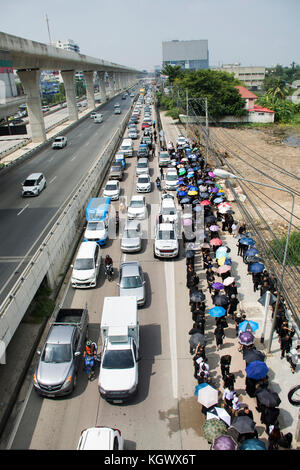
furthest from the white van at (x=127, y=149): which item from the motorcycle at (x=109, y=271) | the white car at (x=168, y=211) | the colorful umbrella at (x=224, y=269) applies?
the colorful umbrella at (x=224, y=269)

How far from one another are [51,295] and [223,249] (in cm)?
907

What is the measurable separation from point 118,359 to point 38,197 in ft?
69.3

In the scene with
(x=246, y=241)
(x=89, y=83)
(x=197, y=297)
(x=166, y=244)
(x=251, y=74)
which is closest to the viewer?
(x=197, y=297)

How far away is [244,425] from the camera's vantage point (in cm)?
1036

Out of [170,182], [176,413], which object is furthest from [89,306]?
[170,182]

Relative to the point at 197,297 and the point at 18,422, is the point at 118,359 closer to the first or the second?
the point at 18,422

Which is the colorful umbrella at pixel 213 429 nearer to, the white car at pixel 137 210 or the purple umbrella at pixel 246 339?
the purple umbrella at pixel 246 339

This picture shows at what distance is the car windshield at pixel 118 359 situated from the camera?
514 inches

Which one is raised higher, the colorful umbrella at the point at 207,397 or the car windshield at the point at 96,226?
the car windshield at the point at 96,226

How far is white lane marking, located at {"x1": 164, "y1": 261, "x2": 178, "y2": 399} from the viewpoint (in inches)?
546

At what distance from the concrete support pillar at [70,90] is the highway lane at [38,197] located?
14.0m

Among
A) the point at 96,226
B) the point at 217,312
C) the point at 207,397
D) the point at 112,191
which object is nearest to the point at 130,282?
the point at 217,312

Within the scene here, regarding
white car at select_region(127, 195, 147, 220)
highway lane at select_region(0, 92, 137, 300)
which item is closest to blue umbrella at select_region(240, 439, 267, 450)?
highway lane at select_region(0, 92, 137, 300)

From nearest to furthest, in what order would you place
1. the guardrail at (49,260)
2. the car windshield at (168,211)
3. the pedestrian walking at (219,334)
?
1. the guardrail at (49,260)
2. the pedestrian walking at (219,334)
3. the car windshield at (168,211)
